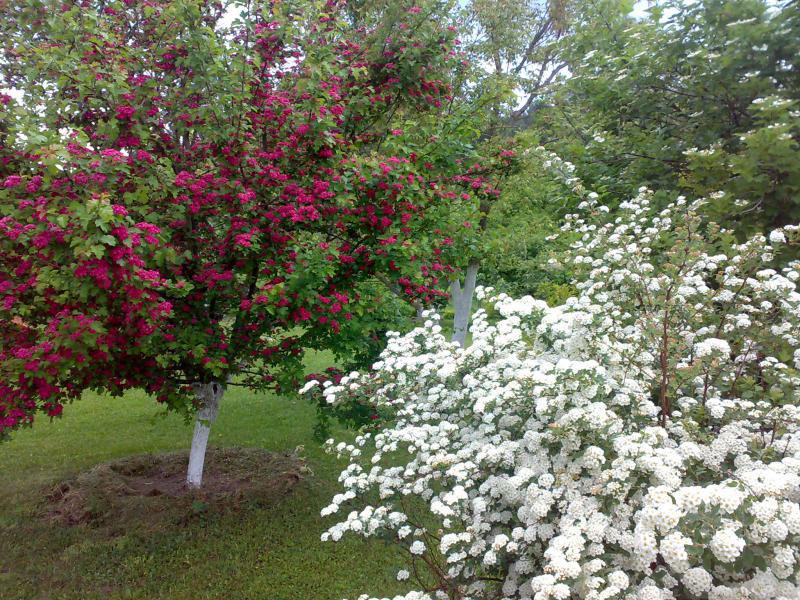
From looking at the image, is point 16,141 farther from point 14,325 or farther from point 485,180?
point 485,180

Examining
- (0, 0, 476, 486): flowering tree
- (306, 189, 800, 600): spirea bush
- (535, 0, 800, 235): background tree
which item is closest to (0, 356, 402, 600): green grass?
(306, 189, 800, 600): spirea bush

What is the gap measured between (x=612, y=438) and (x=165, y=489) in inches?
214

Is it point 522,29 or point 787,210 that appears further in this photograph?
point 522,29

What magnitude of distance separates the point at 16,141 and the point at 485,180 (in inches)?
219

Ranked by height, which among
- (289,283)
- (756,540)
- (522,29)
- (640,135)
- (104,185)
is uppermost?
(522,29)

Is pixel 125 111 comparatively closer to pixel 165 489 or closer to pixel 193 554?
pixel 193 554

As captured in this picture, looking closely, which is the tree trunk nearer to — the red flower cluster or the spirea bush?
the red flower cluster

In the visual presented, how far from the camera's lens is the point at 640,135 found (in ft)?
15.1

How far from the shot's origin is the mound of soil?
560cm

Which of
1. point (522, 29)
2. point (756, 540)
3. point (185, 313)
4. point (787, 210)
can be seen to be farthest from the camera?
point (522, 29)

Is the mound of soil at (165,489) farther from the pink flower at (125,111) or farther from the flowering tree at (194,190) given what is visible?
the pink flower at (125,111)

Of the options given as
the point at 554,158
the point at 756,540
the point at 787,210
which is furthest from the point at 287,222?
the point at 756,540

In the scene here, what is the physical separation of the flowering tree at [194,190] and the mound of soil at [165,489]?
1029 mm

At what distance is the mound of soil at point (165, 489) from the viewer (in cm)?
560
